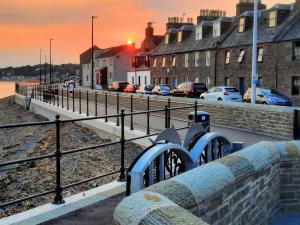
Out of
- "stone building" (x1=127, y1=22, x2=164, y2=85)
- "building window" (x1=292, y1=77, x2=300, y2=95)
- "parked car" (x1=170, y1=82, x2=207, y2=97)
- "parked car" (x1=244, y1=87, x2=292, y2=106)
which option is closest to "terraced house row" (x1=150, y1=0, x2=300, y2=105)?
"building window" (x1=292, y1=77, x2=300, y2=95)

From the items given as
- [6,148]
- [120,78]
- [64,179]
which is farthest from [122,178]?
[120,78]

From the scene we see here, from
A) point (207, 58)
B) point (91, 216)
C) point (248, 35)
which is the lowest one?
point (91, 216)

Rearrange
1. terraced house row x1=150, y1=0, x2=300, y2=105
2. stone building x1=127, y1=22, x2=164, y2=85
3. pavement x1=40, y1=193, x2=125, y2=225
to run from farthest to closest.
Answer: stone building x1=127, y1=22, x2=164, y2=85
terraced house row x1=150, y1=0, x2=300, y2=105
pavement x1=40, y1=193, x2=125, y2=225

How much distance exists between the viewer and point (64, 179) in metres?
13.3

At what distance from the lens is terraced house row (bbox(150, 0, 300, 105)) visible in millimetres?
39281

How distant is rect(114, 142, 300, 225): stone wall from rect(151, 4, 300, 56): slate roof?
31.5 m

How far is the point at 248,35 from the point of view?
45.4 m

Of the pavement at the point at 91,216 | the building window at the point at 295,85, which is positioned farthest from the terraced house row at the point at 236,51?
the pavement at the point at 91,216

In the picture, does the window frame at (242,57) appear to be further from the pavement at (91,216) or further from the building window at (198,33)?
the pavement at (91,216)

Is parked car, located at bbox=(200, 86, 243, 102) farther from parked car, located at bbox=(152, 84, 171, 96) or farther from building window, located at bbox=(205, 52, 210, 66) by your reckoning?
building window, located at bbox=(205, 52, 210, 66)

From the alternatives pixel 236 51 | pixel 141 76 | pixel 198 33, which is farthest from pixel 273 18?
pixel 141 76

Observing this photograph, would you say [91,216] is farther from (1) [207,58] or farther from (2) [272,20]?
(1) [207,58]

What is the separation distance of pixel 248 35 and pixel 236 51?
1.96 meters

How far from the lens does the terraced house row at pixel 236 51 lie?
39281 millimetres
